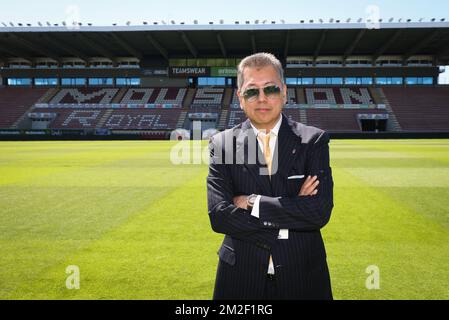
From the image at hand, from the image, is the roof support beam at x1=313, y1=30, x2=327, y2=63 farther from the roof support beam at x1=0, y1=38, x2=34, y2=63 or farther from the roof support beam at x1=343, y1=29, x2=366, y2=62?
the roof support beam at x1=0, y1=38, x2=34, y2=63

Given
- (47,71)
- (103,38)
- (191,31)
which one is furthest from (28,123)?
(191,31)

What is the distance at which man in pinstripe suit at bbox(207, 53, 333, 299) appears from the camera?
2311 mm

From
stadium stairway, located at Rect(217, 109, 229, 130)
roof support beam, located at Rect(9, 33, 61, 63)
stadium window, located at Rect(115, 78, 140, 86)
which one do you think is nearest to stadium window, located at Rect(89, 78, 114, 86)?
stadium window, located at Rect(115, 78, 140, 86)

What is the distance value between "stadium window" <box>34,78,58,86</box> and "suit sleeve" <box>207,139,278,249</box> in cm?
6160

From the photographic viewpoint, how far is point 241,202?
2559mm

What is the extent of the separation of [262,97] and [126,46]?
4805cm

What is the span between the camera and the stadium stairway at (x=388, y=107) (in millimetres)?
45431

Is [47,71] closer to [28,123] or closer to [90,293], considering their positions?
[28,123]

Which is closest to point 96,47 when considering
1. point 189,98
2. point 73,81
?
point 73,81

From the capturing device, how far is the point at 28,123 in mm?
49656

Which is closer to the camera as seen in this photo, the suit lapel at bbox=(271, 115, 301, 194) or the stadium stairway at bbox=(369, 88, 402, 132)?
the suit lapel at bbox=(271, 115, 301, 194)

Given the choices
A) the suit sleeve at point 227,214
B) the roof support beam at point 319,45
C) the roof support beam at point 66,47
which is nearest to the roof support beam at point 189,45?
the roof support beam at point 66,47

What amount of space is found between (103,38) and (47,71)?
17.3 metres

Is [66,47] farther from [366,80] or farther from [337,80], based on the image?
[366,80]
